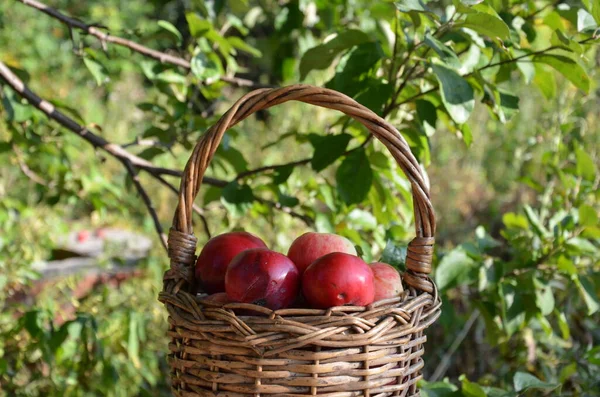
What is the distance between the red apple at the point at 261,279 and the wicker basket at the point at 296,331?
2 cm

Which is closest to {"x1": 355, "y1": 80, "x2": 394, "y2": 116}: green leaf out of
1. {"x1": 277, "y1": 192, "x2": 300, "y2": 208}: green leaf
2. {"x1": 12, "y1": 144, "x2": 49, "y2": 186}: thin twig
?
{"x1": 277, "y1": 192, "x2": 300, "y2": 208}: green leaf

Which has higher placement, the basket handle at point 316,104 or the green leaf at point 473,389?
the basket handle at point 316,104

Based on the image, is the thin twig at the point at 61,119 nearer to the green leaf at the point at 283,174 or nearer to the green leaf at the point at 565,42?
the green leaf at the point at 283,174

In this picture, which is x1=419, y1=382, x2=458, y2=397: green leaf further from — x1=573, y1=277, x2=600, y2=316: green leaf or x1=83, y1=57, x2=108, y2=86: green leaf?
x1=83, y1=57, x2=108, y2=86: green leaf

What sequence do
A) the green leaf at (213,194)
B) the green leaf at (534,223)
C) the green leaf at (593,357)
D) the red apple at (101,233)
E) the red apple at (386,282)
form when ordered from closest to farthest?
1. the red apple at (386,282)
2. the green leaf at (593,357)
3. the green leaf at (534,223)
4. the green leaf at (213,194)
5. the red apple at (101,233)

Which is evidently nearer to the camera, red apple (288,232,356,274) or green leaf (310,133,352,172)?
red apple (288,232,356,274)

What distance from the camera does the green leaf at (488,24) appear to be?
3.29 feet

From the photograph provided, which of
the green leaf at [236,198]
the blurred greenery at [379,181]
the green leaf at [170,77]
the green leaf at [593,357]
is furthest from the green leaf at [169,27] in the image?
the green leaf at [593,357]

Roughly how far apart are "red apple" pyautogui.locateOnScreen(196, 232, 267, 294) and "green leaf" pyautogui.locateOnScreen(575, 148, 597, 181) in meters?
0.92

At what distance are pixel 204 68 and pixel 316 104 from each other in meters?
0.62

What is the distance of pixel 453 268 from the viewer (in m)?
1.41

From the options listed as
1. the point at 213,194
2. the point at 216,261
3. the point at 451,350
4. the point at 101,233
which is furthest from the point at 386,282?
the point at 101,233

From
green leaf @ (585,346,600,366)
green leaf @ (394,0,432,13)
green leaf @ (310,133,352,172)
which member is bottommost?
green leaf @ (585,346,600,366)

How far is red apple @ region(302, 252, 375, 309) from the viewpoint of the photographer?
875 mm
